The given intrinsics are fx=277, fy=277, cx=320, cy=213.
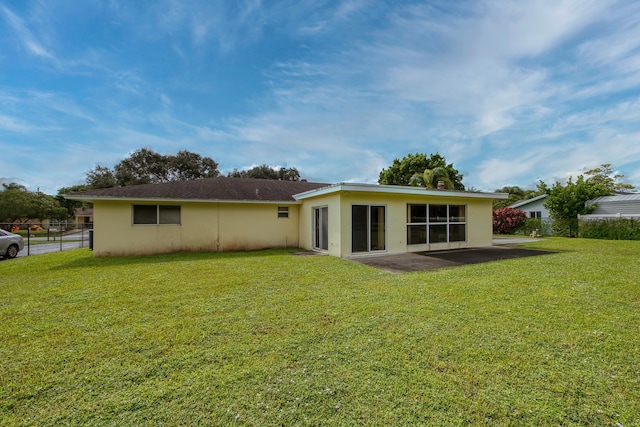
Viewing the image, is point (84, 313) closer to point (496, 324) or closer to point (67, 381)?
point (67, 381)

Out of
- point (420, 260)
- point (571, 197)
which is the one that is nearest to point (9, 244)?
point (420, 260)

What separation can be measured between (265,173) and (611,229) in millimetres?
32261

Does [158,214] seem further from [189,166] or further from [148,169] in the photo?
[148,169]

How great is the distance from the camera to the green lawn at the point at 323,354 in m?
2.13

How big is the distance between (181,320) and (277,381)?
2147mm

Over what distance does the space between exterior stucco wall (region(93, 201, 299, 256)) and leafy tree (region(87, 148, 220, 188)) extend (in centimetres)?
2642


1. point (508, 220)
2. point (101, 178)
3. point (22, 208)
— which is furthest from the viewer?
point (101, 178)

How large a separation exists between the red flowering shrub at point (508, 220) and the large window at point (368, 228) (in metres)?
16.9

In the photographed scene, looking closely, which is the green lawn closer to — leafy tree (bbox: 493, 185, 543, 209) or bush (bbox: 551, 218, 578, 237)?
leafy tree (bbox: 493, 185, 543, 209)

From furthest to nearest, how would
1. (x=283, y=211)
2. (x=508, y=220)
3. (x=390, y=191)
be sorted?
(x=508, y=220), (x=283, y=211), (x=390, y=191)

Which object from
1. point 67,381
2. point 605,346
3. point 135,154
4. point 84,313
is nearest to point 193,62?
point 84,313

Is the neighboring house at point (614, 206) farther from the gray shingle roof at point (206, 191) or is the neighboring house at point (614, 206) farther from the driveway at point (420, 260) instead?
the gray shingle roof at point (206, 191)

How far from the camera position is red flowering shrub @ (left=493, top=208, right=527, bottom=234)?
21578mm

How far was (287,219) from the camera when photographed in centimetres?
1303
